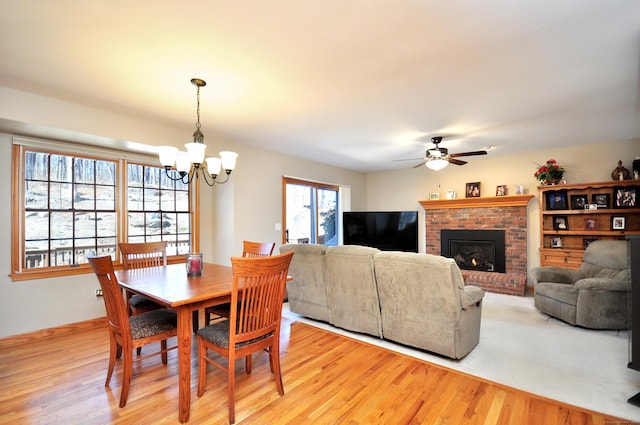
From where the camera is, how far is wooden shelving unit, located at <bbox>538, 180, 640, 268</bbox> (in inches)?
181

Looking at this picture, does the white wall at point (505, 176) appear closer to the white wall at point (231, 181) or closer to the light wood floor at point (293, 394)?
the white wall at point (231, 181)

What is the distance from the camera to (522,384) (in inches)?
91.2

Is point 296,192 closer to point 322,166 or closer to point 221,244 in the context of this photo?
point 322,166

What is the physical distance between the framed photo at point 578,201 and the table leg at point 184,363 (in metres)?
6.06

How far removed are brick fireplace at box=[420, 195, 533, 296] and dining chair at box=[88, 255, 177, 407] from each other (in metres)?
5.18

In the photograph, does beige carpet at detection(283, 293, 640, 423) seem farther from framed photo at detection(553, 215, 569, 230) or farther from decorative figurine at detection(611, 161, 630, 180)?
decorative figurine at detection(611, 161, 630, 180)

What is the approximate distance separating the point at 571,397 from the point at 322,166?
5.22 m

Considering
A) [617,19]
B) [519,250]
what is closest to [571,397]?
[617,19]

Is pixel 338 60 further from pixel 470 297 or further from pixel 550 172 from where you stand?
pixel 550 172

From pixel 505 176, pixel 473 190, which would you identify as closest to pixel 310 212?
pixel 473 190

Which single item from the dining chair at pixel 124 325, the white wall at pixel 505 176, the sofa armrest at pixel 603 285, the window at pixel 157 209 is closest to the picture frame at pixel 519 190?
the white wall at pixel 505 176

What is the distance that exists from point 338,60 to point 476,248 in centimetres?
507

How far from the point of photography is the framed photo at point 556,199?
16.8ft

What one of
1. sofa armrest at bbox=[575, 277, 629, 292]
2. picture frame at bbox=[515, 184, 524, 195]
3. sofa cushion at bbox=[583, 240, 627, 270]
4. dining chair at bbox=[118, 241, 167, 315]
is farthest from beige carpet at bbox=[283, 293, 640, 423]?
picture frame at bbox=[515, 184, 524, 195]
